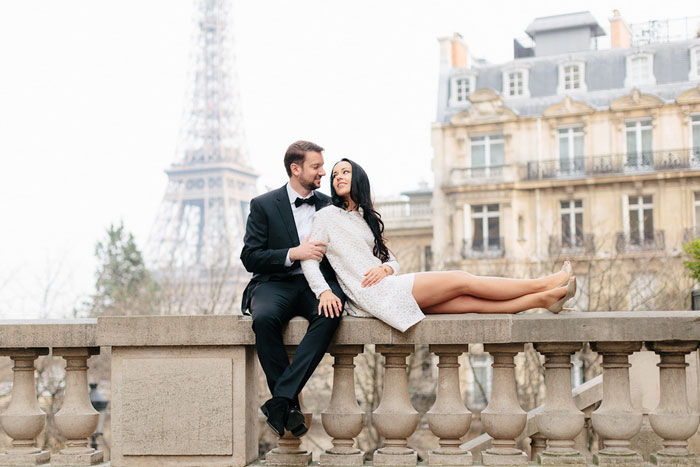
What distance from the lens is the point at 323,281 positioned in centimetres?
517

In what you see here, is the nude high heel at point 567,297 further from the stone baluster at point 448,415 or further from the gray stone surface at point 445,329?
the stone baluster at point 448,415

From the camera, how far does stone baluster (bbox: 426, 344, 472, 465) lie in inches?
196

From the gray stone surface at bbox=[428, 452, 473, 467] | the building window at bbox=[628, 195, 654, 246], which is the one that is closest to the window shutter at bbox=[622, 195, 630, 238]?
the building window at bbox=[628, 195, 654, 246]

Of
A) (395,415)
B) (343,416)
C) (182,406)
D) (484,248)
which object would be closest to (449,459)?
(395,415)

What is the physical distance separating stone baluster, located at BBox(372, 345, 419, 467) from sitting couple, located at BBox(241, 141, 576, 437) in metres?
0.28

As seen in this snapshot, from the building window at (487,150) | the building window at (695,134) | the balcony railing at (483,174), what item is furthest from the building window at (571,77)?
the building window at (695,134)

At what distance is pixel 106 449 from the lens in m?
23.8

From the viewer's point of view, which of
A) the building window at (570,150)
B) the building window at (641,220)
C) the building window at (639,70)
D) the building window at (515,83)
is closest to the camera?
the building window at (641,220)

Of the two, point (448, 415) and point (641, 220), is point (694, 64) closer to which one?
point (641, 220)

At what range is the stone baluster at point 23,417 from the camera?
527 centimetres

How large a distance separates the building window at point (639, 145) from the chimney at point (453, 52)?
976 cm

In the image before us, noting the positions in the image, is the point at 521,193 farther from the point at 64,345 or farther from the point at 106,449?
the point at 64,345

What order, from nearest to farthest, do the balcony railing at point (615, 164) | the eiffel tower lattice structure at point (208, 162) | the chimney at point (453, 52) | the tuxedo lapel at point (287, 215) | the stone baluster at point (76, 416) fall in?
1. the stone baluster at point (76, 416)
2. the tuxedo lapel at point (287, 215)
3. the balcony railing at point (615, 164)
4. the chimney at point (453, 52)
5. the eiffel tower lattice structure at point (208, 162)

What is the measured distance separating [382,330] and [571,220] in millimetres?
37556
